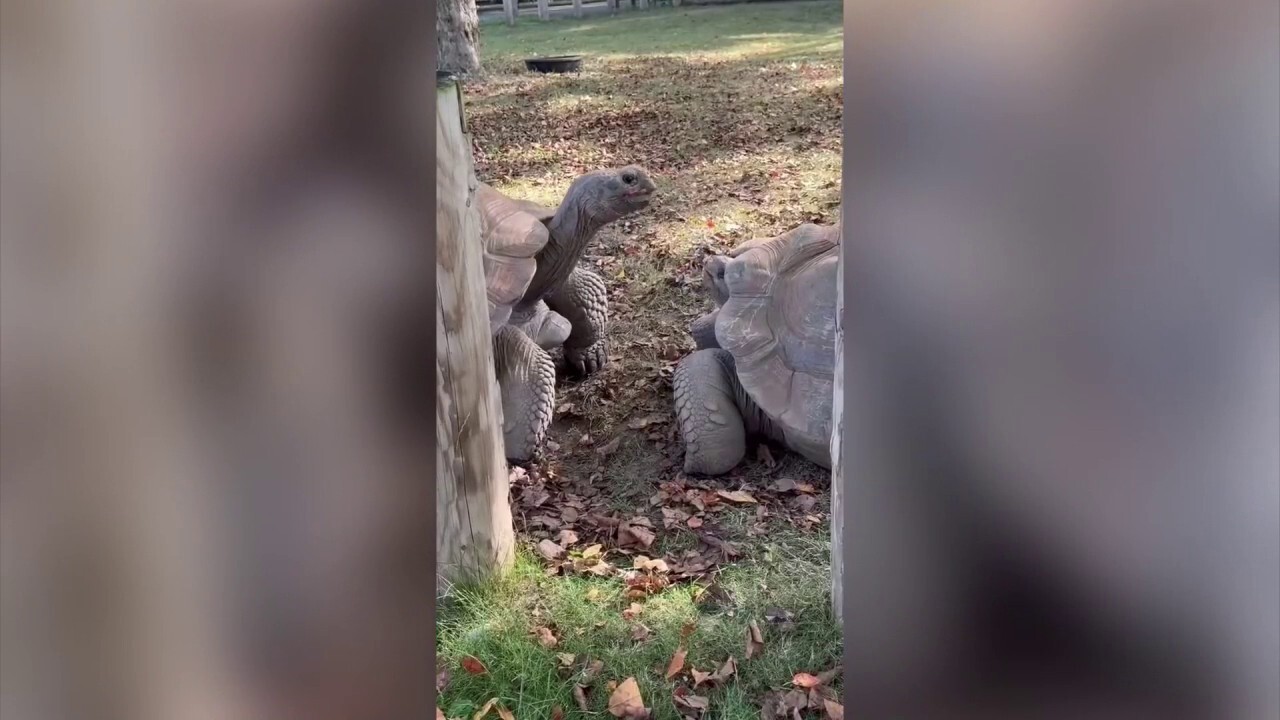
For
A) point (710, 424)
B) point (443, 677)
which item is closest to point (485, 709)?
point (443, 677)

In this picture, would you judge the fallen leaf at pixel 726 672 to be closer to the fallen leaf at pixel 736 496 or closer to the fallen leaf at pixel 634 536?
the fallen leaf at pixel 634 536

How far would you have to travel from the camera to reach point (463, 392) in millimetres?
2471

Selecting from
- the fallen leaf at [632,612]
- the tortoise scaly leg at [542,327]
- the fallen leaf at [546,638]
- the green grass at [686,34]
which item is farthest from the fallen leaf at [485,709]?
the green grass at [686,34]

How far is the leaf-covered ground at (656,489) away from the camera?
2449 millimetres

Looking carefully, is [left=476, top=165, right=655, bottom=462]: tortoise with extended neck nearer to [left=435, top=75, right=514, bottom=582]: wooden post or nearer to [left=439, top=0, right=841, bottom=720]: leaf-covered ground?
[left=439, top=0, right=841, bottom=720]: leaf-covered ground

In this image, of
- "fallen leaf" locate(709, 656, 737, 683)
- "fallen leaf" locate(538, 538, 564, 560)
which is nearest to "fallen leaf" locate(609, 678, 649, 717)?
"fallen leaf" locate(709, 656, 737, 683)

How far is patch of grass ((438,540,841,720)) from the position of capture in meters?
2.35

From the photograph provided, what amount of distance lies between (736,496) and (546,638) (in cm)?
117

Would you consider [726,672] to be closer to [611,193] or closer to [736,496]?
[736,496]

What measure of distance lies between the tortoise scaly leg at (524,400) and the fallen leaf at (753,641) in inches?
58.9

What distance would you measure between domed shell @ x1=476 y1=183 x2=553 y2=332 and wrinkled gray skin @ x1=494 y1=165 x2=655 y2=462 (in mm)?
169

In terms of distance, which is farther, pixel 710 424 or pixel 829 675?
pixel 710 424
